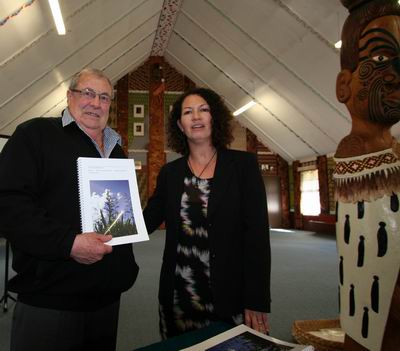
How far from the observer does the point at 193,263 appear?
1268 millimetres

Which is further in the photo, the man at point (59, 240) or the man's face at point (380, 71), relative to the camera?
the man at point (59, 240)

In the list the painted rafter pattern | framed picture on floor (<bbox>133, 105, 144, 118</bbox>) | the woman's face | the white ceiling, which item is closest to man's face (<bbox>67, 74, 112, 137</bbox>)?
the woman's face

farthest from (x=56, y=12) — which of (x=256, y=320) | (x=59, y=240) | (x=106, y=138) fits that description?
(x=256, y=320)

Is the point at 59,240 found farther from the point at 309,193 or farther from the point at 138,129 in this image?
the point at 309,193

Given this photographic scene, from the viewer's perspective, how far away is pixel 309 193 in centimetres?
1059

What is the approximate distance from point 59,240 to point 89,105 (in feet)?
1.64

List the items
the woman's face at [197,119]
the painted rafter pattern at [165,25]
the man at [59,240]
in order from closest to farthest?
the man at [59,240], the woman's face at [197,119], the painted rafter pattern at [165,25]

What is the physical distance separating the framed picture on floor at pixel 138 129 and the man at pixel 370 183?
10295 millimetres

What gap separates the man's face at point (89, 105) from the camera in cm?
114

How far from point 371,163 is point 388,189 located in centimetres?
7

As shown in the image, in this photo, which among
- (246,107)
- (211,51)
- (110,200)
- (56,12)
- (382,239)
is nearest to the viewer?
(382,239)

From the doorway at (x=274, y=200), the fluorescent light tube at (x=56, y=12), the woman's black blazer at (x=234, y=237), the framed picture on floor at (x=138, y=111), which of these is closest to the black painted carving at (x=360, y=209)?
the woman's black blazer at (x=234, y=237)

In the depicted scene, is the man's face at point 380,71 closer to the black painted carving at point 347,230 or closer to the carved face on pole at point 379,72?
the carved face on pole at point 379,72

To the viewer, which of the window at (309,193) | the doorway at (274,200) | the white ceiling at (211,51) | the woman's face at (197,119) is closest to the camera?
the woman's face at (197,119)
